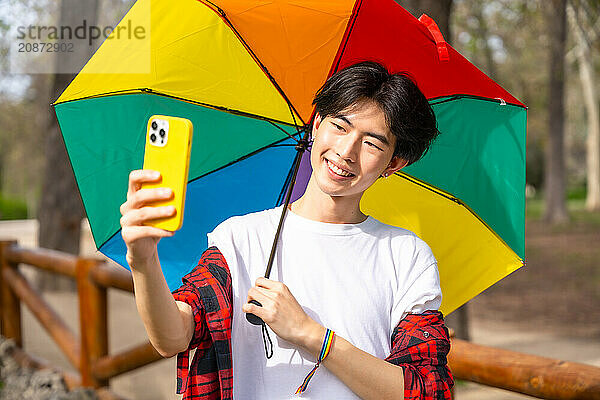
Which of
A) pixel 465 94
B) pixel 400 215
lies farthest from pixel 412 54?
pixel 400 215

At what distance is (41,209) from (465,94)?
27.8ft

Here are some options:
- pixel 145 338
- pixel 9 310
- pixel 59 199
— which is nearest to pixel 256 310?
pixel 9 310

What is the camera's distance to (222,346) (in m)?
1.53

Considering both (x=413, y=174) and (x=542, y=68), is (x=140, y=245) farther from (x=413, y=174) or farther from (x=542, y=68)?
(x=542, y=68)

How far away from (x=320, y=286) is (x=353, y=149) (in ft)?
1.04

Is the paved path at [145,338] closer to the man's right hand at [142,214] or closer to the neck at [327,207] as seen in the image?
the neck at [327,207]

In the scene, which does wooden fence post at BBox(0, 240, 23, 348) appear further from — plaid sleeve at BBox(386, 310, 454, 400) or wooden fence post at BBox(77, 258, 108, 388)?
plaid sleeve at BBox(386, 310, 454, 400)

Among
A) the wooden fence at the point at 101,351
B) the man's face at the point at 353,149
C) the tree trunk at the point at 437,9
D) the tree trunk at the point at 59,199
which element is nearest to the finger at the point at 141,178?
the man's face at the point at 353,149

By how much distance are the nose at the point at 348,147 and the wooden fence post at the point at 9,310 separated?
5.47m

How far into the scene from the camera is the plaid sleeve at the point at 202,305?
4.99ft

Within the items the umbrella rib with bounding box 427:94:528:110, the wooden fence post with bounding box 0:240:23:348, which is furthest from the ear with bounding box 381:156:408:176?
the wooden fence post with bounding box 0:240:23:348

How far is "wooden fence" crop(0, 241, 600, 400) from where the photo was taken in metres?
2.47

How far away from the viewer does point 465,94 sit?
1.98m

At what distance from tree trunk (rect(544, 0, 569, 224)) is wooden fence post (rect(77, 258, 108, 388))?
1277 centimetres
